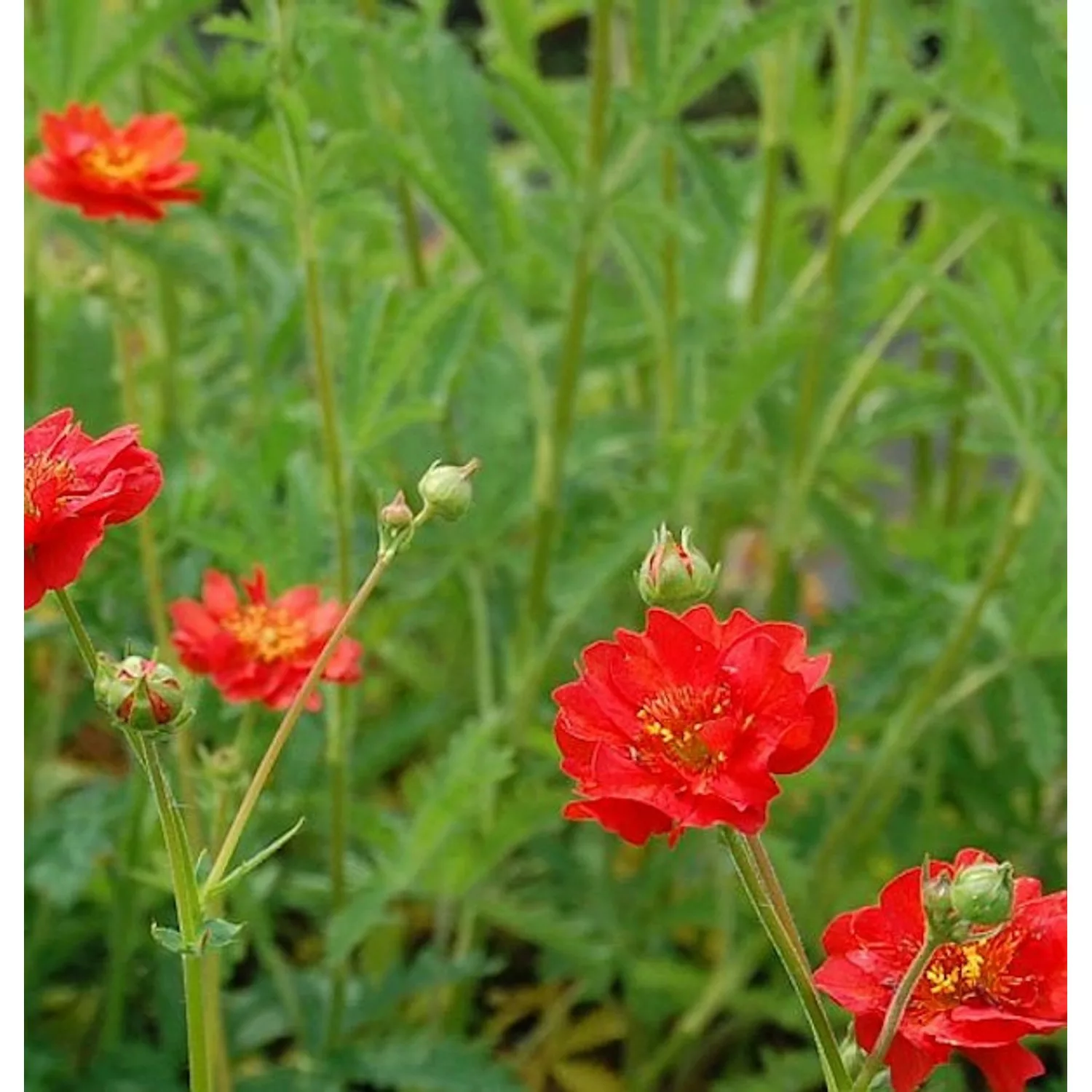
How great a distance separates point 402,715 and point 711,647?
60 cm

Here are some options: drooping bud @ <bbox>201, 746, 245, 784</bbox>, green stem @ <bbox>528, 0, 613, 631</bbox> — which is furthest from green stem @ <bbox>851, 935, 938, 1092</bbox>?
green stem @ <bbox>528, 0, 613, 631</bbox>

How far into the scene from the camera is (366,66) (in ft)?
3.20

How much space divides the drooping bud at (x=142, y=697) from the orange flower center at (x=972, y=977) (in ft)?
0.61

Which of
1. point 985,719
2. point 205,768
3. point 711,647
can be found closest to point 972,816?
point 985,719

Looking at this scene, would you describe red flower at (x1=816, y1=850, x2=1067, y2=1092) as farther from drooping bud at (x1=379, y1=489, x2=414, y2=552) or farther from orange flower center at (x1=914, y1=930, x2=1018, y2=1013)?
drooping bud at (x1=379, y1=489, x2=414, y2=552)

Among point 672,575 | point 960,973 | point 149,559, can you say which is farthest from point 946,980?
point 149,559

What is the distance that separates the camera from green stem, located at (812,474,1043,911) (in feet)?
2.80

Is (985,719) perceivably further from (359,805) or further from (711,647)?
(711,647)

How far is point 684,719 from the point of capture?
0.41 meters

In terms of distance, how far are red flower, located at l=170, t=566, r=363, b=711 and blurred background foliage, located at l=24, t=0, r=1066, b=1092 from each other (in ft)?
0.21

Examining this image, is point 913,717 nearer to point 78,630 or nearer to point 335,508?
point 335,508

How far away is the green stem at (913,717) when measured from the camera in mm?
853

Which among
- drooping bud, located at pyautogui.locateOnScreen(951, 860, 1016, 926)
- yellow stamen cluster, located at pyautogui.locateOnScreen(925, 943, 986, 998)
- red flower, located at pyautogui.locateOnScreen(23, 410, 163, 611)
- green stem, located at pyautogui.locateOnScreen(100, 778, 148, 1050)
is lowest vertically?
green stem, located at pyautogui.locateOnScreen(100, 778, 148, 1050)

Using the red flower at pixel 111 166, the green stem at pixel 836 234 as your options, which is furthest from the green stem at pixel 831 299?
the red flower at pixel 111 166
